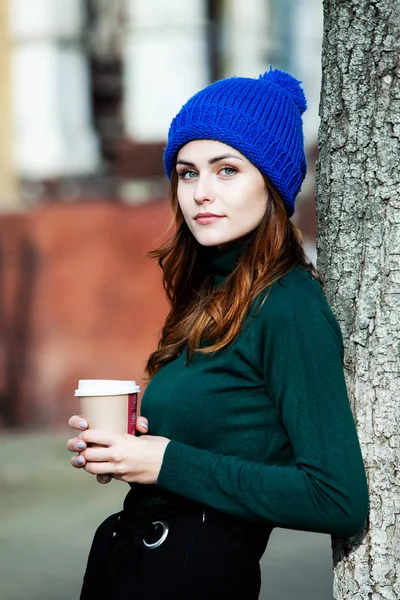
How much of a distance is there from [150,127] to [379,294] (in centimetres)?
688

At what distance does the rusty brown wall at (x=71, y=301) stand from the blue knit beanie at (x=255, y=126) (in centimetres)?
537

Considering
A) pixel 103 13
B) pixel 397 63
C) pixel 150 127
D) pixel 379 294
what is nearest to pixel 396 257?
pixel 379 294

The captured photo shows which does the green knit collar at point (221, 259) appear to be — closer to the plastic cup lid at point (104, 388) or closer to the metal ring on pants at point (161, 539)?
the plastic cup lid at point (104, 388)

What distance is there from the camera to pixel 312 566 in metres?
5.45

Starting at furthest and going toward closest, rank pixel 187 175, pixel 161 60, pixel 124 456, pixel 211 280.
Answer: pixel 161 60 → pixel 211 280 → pixel 187 175 → pixel 124 456

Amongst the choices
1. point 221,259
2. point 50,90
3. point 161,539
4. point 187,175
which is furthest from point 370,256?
point 50,90

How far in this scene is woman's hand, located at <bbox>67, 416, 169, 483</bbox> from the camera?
90.6 inches

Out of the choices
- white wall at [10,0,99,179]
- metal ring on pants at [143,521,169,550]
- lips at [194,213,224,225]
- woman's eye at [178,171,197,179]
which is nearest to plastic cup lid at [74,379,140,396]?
metal ring on pants at [143,521,169,550]

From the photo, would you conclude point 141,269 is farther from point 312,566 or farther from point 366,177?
point 366,177

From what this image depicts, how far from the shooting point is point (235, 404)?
7.59ft

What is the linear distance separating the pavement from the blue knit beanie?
113 inches

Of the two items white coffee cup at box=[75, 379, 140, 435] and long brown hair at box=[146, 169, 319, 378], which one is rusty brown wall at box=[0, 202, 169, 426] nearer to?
long brown hair at box=[146, 169, 319, 378]

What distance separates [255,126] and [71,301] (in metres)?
5.83

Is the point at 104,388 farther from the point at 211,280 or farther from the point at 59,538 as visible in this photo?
the point at 59,538
